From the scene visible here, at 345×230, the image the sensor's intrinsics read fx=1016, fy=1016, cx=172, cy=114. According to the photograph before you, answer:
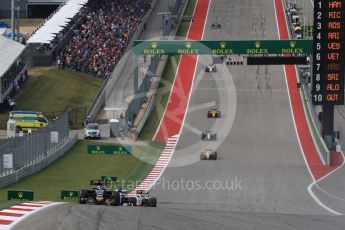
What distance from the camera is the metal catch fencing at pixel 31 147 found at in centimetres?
5270

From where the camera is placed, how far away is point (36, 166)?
194 feet

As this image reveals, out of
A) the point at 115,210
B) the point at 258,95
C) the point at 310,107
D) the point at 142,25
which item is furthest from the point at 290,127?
the point at 115,210

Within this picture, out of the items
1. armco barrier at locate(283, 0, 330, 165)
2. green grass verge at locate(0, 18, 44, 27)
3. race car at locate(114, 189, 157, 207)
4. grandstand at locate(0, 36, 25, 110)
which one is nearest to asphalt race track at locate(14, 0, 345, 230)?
armco barrier at locate(283, 0, 330, 165)

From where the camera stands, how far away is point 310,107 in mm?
80938

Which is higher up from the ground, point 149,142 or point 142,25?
point 142,25

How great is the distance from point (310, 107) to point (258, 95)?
846 centimetres

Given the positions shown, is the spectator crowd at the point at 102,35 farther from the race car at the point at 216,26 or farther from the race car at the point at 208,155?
the race car at the point at 208,155

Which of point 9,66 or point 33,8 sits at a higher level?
point 33,8

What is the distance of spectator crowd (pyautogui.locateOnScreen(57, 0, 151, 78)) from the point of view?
91.4m

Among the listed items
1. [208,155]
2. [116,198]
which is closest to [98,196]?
[116,198]

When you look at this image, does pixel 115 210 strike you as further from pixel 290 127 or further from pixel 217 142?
pixel 290 127

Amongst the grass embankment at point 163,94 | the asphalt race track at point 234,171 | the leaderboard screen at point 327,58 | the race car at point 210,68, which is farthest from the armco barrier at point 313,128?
the grass embankment at point 163,94

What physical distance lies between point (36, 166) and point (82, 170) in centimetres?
306

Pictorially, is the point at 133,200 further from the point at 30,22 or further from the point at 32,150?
the point at 30,22
